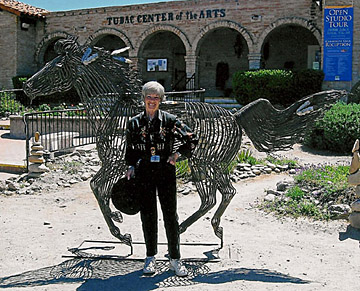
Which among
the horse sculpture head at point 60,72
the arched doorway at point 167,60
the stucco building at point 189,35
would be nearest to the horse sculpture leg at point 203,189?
the horse sculpture head at point 60,72

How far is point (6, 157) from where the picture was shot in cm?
991

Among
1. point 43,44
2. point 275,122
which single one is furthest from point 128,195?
point 43,44

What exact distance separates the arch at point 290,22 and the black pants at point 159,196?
14075 millimetres

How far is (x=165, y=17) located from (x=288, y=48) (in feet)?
19.8

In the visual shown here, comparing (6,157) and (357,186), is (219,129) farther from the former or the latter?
(6,157)

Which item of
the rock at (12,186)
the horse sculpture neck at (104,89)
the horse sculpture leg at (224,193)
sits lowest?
the rock at (12,186)

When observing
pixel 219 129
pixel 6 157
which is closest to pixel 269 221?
pixel 219 129

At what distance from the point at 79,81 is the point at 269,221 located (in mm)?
3207

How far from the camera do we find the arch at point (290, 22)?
16250 mm

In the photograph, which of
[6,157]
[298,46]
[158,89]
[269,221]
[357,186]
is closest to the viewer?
[158,89]

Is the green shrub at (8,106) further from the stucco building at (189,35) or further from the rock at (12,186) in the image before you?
the rock at (12,186)

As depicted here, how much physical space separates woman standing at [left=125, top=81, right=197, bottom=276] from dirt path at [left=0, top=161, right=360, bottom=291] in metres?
0.54

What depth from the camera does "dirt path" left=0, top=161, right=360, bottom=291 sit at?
3805 millimetres

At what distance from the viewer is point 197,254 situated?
14.9 ft
